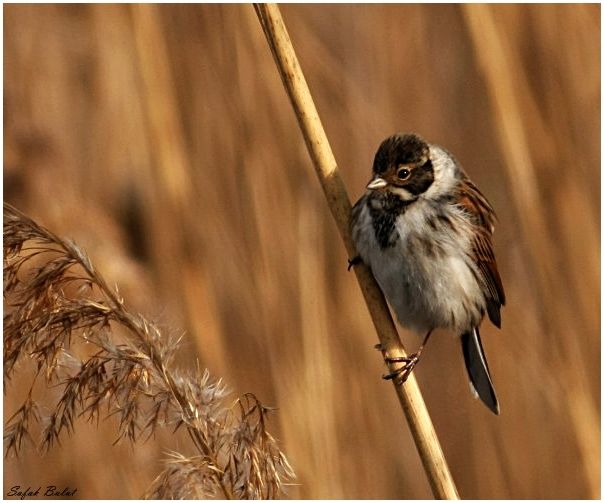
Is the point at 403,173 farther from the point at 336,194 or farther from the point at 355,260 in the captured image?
the point at 336,194

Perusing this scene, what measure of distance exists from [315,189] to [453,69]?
912mm

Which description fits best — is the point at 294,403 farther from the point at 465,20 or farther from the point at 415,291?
the point at 465,20

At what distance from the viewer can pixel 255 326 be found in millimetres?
3010

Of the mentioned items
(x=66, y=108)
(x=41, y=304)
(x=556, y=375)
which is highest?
(x=66, y=108)

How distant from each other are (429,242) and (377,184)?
298mm

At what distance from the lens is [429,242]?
258 cm

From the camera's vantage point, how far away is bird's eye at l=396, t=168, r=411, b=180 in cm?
249

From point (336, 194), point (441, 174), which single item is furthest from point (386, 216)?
point (336, 194)

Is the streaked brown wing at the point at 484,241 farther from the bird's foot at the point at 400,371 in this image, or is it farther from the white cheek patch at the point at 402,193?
the bird's foot at the point at 400,371

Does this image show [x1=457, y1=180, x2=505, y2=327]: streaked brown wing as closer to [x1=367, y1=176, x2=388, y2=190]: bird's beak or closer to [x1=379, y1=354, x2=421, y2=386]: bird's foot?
[x1=367, y1=176, x2=388, y2=190]: bird's beak

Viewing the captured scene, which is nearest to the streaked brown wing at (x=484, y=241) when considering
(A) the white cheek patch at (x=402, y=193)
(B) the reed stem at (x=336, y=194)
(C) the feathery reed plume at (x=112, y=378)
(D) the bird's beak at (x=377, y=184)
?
(A) the white cheek patch at (x=402, y=193)

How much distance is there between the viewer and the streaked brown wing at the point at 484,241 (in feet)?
9.00

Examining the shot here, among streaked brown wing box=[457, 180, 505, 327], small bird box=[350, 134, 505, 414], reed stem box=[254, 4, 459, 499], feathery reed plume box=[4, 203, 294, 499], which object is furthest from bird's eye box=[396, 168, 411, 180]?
feathery reed plume box=[4, 203, 294, 499]

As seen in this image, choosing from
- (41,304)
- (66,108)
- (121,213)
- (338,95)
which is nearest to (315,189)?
(338,95)
